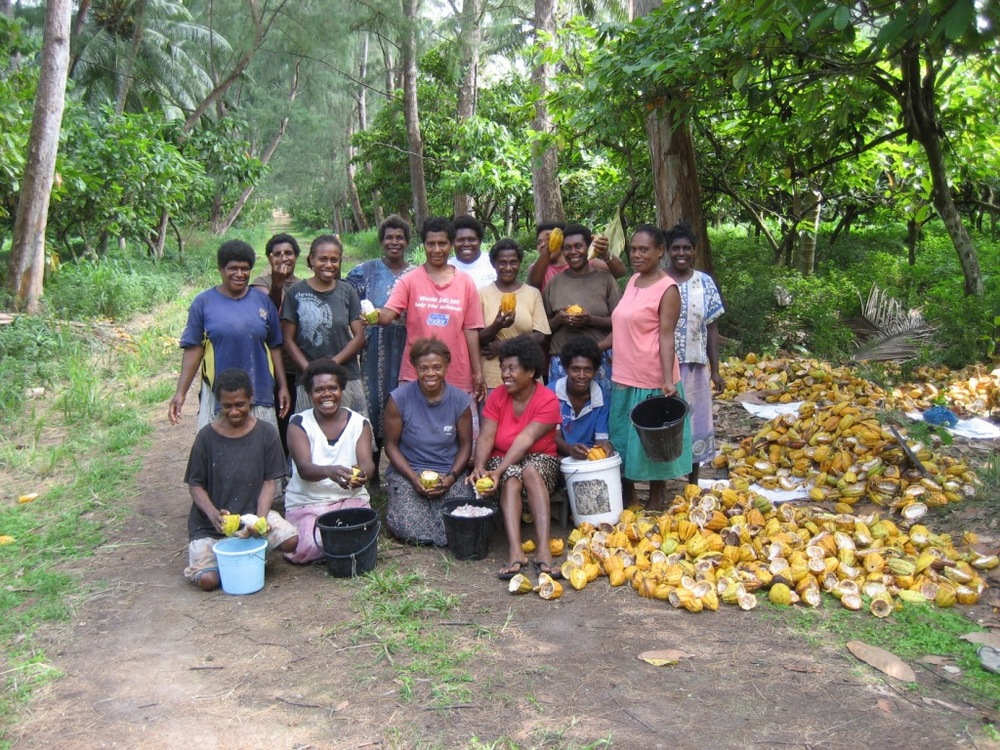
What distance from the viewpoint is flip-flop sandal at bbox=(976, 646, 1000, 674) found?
3102 mm

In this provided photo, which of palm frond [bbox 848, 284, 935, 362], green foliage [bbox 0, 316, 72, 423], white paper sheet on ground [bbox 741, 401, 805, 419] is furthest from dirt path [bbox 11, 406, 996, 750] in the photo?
palm frond [bbox 848, 284, 935, 362]

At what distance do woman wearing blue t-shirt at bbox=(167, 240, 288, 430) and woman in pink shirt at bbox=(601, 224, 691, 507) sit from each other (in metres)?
1.99

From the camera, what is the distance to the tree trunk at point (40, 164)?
31.2 feet

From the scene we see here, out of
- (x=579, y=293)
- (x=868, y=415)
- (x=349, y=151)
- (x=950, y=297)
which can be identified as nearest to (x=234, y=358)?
(x=579, y=293)

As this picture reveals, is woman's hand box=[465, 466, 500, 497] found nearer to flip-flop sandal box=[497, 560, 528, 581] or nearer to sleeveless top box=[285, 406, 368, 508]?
flip-flop sandal box=[497, 560, 528, 581]

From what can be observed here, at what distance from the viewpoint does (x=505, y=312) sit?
4.89 m

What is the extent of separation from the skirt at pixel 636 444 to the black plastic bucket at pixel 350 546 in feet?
4.95

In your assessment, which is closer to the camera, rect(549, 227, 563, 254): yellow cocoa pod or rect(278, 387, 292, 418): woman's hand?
rect(278, 387, 292, 418): woman's hand

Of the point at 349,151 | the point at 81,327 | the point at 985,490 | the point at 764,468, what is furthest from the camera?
the point at 349,151

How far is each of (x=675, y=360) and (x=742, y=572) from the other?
1285mm

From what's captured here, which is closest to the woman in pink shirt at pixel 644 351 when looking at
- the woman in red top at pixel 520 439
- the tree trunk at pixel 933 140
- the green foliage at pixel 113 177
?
the woman in red top at pixel 520 439

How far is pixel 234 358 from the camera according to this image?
462 centimetres

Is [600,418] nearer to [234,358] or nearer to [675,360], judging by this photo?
[675,360]

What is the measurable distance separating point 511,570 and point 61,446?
4279 mm
